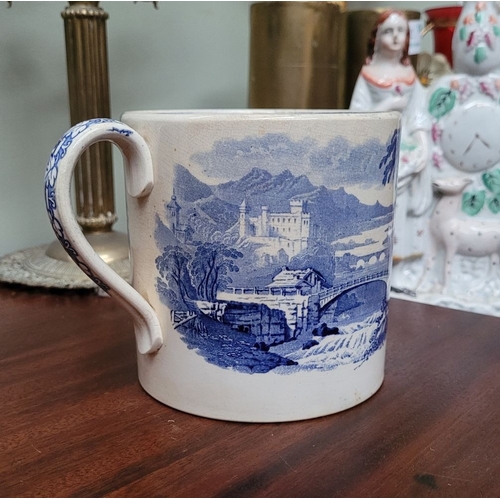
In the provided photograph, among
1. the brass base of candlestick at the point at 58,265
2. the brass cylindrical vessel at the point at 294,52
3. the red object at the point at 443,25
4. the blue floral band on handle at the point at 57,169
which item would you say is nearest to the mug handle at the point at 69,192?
the blue floral band on handle at the point at 57,169

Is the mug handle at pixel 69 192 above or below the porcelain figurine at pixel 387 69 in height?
below

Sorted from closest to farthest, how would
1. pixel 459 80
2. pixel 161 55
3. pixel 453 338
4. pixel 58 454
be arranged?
pixel 58 454, pixel 453 338, pixel 459 80, pixel 161 55

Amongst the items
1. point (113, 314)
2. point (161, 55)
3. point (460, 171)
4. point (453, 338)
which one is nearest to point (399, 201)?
point (460, 171)

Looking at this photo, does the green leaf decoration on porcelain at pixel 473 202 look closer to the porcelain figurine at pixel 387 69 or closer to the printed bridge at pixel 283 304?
the porcelain figurine at pixel 387 69

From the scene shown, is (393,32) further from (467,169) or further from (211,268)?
(211,268)

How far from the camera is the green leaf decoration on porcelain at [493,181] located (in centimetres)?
67

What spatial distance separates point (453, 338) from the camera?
554 millimetres

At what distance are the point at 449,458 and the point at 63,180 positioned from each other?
273 mm

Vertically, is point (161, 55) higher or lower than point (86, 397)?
higher

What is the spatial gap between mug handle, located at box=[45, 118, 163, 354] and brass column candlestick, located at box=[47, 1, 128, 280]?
0.94ft

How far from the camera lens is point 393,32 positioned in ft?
2.40

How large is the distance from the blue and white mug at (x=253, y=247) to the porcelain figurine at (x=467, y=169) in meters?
0.29

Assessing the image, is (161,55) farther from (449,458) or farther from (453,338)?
(449,458)

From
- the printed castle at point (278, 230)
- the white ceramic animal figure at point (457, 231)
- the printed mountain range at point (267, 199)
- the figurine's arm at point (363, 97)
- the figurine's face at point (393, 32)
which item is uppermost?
the figurine's face at point (393, 32)
